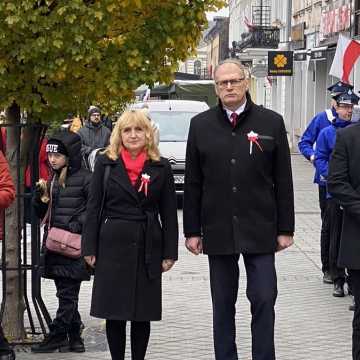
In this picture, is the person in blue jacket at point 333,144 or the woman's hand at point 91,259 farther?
the person in blue jacket at point 333,144

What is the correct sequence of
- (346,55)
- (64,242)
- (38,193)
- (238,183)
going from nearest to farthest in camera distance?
(238,183) → (64,242) → (38,193) → (346,55)

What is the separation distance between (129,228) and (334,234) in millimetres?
3871

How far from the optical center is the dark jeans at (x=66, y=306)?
810 centimetres

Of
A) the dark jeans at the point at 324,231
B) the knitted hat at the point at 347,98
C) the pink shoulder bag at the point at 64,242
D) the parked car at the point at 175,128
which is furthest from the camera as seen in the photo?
the parked car at the point at 175,128

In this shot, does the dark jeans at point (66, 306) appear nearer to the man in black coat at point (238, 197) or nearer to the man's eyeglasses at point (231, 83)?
the man in black coat at point (238, 197)

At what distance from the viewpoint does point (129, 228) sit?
6836 mm

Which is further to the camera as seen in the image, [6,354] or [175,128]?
[175,128]

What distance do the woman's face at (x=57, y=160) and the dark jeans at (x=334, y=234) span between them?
120 inches

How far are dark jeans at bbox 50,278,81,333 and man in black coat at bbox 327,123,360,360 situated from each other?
2122 mm

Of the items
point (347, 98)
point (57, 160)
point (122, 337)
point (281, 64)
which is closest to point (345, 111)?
point (347, 98)

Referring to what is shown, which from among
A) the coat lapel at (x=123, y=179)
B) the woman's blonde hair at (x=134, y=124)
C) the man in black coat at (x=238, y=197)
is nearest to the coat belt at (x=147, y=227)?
the coat lapel at (x=123, y=179)

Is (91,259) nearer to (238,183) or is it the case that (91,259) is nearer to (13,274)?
(238,183)

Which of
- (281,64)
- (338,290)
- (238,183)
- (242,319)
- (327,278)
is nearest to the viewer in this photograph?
(238,183)

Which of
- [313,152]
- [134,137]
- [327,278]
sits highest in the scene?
[134,137]
